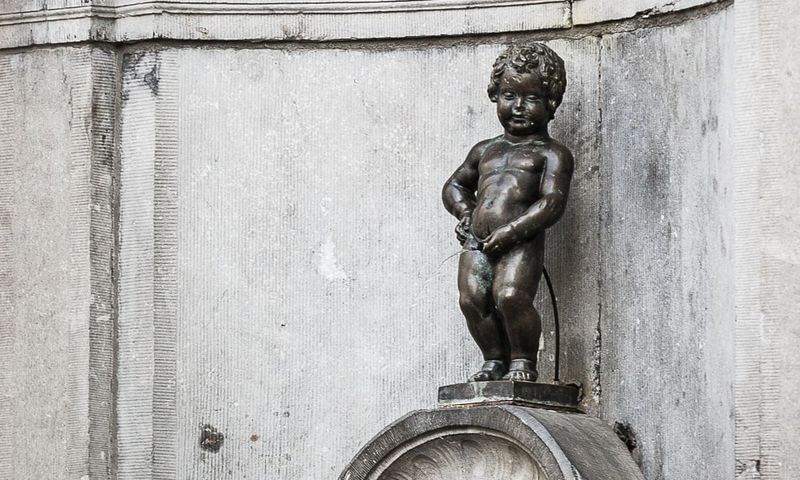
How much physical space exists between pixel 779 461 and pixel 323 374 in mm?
1513

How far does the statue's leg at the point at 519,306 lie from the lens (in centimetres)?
539

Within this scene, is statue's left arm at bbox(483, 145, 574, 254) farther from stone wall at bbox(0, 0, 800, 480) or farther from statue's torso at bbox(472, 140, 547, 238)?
stone wall at bbox(0, 0, 800, 480)

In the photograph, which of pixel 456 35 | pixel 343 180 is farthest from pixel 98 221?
pixel 456 35

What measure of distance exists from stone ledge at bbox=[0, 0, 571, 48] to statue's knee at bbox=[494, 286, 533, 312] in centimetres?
100

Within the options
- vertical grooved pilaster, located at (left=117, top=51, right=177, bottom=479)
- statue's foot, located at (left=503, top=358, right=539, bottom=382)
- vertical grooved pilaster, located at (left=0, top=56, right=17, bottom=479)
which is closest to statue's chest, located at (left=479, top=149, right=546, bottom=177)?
statue's foot, located at (left=503, top=358, right=539, bottom=382)

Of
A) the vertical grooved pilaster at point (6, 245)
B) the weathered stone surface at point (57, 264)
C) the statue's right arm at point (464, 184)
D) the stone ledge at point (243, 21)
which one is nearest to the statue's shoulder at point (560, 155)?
the statue's right arm at point (464, 184)

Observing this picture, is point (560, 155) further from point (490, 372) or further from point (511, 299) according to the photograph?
point (490, 372)

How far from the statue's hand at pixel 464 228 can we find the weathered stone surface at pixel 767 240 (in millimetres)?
767

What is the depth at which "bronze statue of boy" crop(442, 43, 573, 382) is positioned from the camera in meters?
5.41

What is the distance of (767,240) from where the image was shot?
5.06 meters

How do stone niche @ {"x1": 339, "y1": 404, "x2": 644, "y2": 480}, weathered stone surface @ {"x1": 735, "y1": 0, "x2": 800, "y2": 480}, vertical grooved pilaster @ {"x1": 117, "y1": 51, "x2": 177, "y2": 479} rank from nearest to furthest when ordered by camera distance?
weathered stone surface @ {"x1": 735, "y1": 0, "x2": 800, "y2": 480} < stone niche @ {"x1": 339, "y1": 404, "x2": 644, "y2": 480} < vertical grooved pilaster @ {"x1": 117, "y1": 51, "x2": 177, "y2": 479}

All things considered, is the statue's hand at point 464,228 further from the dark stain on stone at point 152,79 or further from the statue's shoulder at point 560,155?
the dark stain on stone at point 152,79

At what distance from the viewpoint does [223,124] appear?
6109 millimetres

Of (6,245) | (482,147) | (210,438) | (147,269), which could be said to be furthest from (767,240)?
(6,245)
